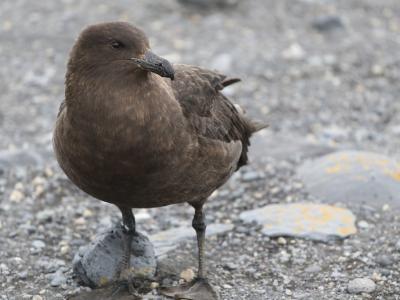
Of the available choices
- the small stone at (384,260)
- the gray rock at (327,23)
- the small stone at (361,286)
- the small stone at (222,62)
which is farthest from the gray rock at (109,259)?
the gray rock at (327,23)

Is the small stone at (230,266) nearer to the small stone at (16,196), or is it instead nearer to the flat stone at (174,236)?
A: the flat stone at (174,236)

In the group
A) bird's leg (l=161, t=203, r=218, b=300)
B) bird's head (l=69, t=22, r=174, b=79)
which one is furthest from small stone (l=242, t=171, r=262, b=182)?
bird's head (l=69, t=22, r=174, b=79)

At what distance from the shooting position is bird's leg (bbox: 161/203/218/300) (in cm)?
559

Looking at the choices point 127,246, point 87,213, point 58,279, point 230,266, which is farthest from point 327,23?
point 58,279

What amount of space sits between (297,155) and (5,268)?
10.4ft

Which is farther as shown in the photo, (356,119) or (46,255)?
(356,119)

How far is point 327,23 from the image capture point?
36.6ft

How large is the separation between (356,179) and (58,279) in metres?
2.75

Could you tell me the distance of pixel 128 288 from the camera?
220 inches

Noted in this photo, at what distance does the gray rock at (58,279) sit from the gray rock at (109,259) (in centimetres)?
11

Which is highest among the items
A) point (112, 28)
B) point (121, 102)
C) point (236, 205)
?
point (112, 28)

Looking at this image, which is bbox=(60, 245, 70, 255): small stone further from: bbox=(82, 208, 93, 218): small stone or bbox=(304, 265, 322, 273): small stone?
bbox=(304, 265, 322, 273): small stone

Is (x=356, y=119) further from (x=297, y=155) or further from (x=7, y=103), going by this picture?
(x=7, y=103)

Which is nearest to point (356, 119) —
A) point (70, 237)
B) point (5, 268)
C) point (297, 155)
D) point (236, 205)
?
point (297, 155)
